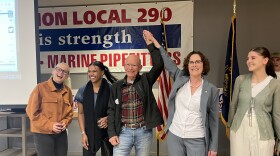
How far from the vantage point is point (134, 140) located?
7.24 ft

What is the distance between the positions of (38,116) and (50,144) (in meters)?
0.26

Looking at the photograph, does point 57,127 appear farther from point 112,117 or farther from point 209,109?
point 209,109

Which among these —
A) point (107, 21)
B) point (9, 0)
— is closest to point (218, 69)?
point (107, 21)

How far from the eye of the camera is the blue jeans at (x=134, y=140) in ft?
7.14

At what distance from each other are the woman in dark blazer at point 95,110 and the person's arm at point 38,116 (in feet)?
1.01

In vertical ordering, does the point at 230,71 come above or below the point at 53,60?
below

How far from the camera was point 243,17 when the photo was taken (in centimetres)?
385

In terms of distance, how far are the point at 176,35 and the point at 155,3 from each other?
56 centimetres

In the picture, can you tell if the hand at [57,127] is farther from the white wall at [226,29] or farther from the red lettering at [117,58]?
the white wall at [226,29]

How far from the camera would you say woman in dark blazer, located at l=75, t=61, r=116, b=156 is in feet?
7.72

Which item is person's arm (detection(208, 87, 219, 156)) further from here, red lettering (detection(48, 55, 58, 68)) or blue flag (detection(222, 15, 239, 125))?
red lettering (detection(48, 55, 58, 68))

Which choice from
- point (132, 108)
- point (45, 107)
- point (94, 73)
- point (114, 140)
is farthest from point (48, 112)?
point (132, 108)

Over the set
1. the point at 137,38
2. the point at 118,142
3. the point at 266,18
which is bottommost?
the point at 118,142

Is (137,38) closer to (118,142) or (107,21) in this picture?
(107,21)
